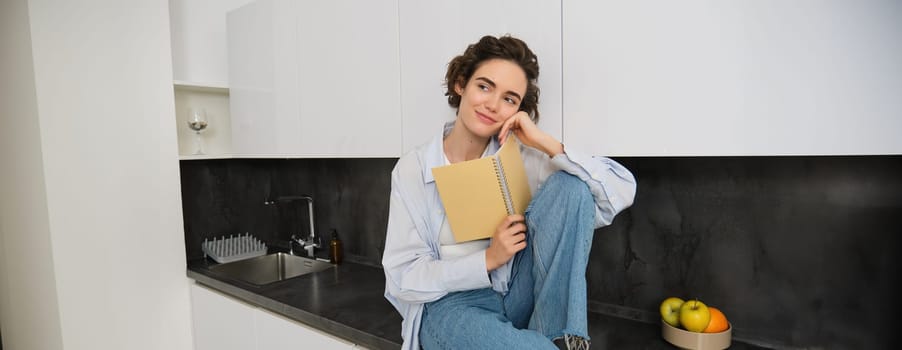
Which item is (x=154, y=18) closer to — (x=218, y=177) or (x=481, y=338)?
(x=218, y=177)

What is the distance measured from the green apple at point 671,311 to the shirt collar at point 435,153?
634 millimetres

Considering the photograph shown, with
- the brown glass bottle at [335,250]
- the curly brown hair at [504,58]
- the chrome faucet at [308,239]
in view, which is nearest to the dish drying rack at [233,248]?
the chrome faucet at [308,239]

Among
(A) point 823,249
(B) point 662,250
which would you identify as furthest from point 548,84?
(A) point 823,249

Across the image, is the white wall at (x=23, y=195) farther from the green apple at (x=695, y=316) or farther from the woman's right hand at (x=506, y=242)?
the green apple at (x=695, y=316)

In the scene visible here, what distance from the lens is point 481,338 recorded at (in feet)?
3.18

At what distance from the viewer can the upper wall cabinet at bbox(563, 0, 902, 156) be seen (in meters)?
0.79

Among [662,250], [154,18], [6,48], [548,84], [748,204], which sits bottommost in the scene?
[662,250]

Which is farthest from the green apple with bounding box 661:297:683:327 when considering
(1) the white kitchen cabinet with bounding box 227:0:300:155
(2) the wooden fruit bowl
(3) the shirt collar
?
(1) the white kitchen cabinet with bounding box 227:0:300:155

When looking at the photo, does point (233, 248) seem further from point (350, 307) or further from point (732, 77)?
point (732, 77)

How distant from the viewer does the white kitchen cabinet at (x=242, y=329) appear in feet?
4.96

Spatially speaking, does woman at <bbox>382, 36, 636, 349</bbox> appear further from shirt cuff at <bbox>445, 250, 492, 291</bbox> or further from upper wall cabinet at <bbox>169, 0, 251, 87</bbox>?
upper wall cabinet at <bbox>169, 0, 251, 87</bbox>

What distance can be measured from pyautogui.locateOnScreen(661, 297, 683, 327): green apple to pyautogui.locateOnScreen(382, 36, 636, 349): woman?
1.03ft

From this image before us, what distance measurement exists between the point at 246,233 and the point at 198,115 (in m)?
0.70

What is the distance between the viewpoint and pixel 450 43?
130 cm
